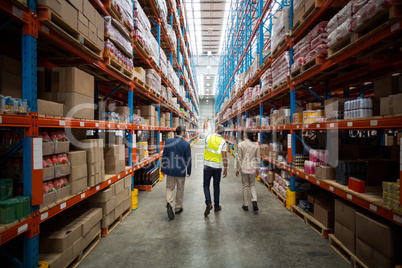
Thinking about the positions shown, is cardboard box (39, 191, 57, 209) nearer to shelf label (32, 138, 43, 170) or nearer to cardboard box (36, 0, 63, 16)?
shelf label (32, 138, 43, 170)

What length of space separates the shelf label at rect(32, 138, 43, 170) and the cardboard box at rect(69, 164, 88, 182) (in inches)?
22.2

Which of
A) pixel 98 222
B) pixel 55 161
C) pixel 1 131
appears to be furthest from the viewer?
pixel 98 222

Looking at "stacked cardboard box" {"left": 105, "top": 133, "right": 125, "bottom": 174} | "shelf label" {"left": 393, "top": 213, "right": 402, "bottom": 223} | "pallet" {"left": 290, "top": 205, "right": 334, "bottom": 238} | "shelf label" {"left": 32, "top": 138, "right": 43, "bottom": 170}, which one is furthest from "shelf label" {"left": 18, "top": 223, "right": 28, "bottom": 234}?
"pallet" {"left": 290, "top": 205, "right": 334, "bottom": 238}

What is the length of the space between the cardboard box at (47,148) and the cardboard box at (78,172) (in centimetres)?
39

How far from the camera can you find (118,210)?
12.9 ft

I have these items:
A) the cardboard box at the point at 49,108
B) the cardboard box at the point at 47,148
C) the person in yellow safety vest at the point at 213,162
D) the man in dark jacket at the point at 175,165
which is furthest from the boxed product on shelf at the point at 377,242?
the cardboard box at the point at 49,108

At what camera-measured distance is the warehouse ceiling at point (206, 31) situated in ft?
60.8

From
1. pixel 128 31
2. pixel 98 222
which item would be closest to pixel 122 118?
pixel 128 31

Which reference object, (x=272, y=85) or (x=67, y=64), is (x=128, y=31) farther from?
(x=272, y=85)

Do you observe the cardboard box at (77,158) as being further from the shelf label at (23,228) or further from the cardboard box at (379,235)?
the cardboard box at (379,235)

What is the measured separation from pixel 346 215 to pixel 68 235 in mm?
3772

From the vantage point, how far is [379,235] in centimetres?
232

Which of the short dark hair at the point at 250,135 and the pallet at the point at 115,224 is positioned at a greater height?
the short dark hair at the point at 250,135

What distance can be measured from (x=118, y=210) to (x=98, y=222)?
2.13 ft
